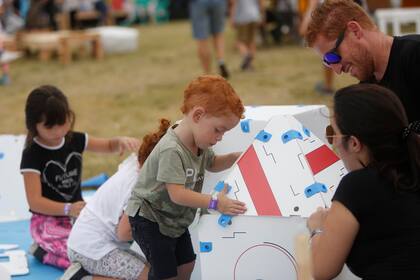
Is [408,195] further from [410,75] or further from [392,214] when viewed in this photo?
[410,75]

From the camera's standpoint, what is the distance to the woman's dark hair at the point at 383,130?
2.16m

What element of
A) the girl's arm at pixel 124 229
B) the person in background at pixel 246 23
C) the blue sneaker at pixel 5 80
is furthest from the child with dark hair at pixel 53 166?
the blue sneaker at pixel 5 80

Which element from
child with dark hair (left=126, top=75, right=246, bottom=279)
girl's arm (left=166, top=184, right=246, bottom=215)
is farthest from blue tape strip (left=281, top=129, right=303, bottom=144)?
girl's arm (left=166, top=184, right=246, bottom=215)

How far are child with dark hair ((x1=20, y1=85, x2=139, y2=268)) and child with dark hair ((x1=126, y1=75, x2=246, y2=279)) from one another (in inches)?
27.2

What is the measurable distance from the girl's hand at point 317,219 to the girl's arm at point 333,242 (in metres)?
0.11

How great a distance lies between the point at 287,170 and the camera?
2.73m

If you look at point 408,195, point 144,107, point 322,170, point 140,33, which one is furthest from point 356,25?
point 140,33

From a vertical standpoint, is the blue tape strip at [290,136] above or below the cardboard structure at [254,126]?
above

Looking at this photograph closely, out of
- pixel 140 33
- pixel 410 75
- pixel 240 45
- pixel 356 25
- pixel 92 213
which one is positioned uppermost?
pixel 356 25

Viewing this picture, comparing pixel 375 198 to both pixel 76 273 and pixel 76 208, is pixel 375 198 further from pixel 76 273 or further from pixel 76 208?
pixel 76 208

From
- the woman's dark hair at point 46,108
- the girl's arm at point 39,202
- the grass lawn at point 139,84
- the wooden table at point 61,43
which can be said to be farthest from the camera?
the wooden table at point 61,43

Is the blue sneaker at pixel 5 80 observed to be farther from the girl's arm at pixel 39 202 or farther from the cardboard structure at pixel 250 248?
the cardboard structure at pixel 250 248

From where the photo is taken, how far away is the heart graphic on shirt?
3.62m

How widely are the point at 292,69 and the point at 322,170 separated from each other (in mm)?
7091
